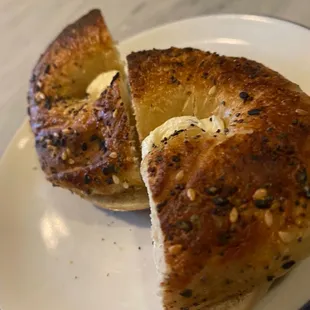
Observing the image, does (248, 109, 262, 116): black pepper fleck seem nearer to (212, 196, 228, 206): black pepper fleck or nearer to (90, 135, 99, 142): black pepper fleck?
(212, 196, 228, 206): black pepper fleck

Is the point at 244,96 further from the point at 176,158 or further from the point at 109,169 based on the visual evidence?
the point at 109,169

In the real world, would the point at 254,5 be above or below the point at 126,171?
above

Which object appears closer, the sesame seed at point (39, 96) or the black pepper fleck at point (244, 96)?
the black pepper fleck at point (244, 96)

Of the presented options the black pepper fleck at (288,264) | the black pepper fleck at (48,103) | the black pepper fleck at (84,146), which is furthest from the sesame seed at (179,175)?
the black pepper fleck at (48,103)

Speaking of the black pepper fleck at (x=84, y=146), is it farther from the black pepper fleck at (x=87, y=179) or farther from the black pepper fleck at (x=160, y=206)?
the black pepper fleck at (x=160, y=206)

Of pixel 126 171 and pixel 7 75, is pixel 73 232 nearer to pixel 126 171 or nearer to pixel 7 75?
pixel 126 171

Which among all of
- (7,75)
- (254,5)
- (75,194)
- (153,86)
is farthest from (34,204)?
(254,5)

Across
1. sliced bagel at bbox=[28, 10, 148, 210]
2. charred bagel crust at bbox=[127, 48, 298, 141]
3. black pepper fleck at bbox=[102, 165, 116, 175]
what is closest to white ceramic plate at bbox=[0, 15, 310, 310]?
sliced bagel at bbox=[28, 10, 148, 210]
